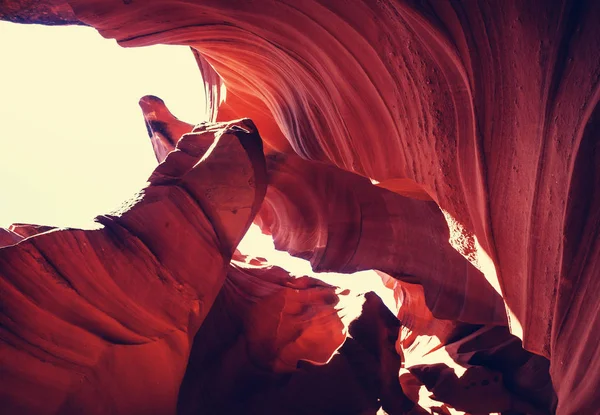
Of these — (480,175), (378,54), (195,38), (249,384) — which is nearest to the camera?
(480,175)

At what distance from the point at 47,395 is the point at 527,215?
2.81 meters

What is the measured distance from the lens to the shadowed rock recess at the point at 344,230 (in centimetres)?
163

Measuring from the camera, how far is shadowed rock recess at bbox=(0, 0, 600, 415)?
1.63 metres

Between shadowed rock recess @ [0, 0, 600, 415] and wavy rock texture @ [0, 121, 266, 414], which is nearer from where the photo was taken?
shadowed rock recess @ [0, 0, 600, 415]

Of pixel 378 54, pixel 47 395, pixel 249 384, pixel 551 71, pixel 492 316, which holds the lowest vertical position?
pixel 249 384

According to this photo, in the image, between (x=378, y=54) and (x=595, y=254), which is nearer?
(x=595, y=254)

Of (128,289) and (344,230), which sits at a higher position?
(344,230)

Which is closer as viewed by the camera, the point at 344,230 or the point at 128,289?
the point at 128,289

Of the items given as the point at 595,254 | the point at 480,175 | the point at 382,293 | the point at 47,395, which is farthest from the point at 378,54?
the point at 382,293

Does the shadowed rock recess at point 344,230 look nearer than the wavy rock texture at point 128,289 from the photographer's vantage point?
Yes

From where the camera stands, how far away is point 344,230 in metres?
5.50

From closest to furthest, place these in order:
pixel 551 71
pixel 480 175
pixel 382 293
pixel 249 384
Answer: pixel 551 71 < pixel 480 175 < pixel 249 384 < pixel 382 293

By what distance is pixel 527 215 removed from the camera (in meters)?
1.82

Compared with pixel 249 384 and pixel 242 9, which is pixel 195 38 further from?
pixel 249 384
